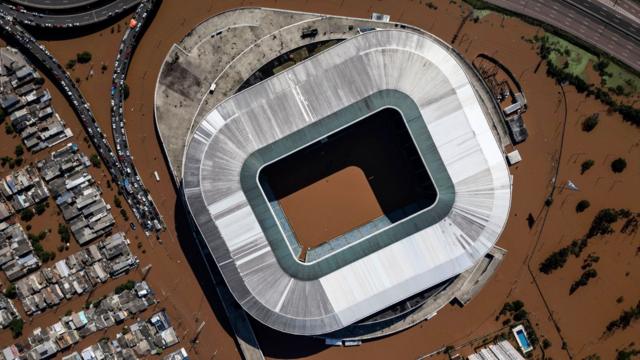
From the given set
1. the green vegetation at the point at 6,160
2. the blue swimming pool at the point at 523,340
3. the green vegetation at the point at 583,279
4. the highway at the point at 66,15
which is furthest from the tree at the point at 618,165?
the green vegetation at the point at 6,160

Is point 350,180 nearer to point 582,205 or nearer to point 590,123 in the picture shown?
point 582,205

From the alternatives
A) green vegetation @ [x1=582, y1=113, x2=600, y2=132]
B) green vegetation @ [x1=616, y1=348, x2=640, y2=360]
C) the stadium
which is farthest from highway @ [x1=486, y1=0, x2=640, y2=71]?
green vegetation @ [x1=616, y1=348, x2=640, y2=360]

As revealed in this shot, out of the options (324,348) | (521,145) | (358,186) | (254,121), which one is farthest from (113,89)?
(521,145)

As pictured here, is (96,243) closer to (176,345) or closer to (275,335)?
(176,345)

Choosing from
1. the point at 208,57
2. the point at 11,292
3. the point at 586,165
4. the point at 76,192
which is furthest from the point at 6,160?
the point at 586,165

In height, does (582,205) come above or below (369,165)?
below

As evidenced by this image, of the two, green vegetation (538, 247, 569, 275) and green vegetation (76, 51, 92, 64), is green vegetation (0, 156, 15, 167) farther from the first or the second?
green vegetation (538, 247, 569, 275)
